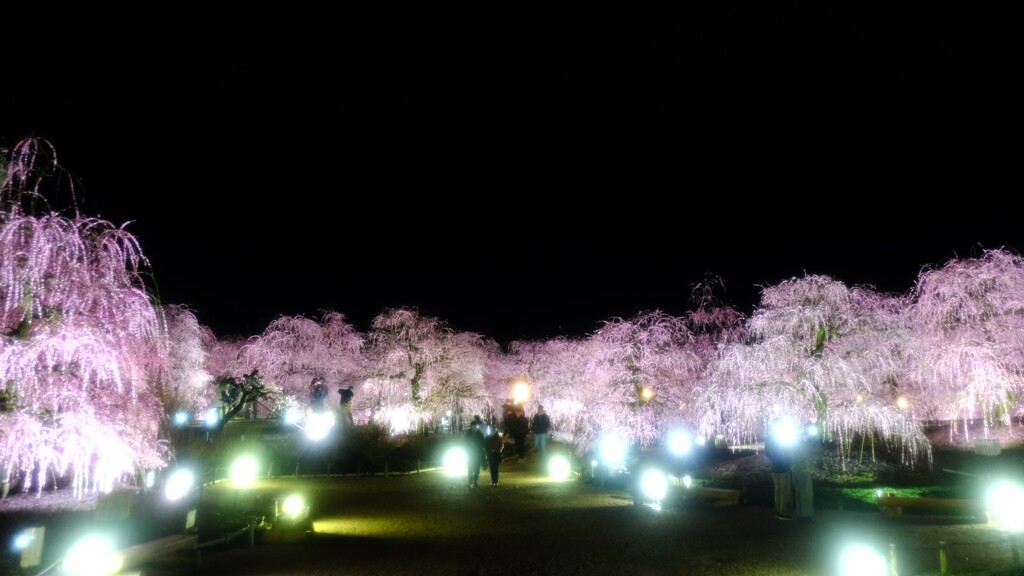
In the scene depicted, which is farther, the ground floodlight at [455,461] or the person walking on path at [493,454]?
the ground floodlight at [455,461]

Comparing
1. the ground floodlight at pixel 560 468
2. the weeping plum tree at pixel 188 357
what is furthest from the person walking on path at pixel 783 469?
the weeping plum tree at pixel 188 357

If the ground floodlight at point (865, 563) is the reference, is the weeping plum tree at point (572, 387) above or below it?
above

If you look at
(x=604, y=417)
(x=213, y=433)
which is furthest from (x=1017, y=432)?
(x=213, y=433)

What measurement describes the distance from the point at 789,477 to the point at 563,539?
5210mm

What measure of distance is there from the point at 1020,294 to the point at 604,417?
13882 millimetres

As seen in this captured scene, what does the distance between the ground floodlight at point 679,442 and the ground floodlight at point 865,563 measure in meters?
14.8

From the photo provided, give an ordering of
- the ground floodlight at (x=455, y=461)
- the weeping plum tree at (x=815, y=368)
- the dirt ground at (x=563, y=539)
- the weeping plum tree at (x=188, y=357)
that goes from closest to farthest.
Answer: the dirt ground at (x=563, y=539), the weeping plum tree at (x=815, y=368), the ground floodlight at (x=455, y=461), the weeping plum tree at (x=188, y=357)

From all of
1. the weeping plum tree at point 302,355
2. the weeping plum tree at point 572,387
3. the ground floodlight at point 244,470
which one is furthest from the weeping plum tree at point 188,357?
the weeping plum tree at point 572,387

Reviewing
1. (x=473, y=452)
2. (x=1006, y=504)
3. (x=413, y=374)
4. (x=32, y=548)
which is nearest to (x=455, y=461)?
(x=473, y=452)

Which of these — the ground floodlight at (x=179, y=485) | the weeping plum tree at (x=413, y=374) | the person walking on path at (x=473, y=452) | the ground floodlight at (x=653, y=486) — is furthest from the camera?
the weeping plum tree at (x=413, y=374)

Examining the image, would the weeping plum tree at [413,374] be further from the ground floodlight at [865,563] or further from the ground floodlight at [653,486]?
the ground floodlight at [865,563]

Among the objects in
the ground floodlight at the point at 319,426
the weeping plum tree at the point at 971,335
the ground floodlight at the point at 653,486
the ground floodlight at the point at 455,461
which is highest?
the weeping plum tree at the point at 971,335

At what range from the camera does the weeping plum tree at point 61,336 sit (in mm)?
10297

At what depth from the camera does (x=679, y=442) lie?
22969 millimetres
